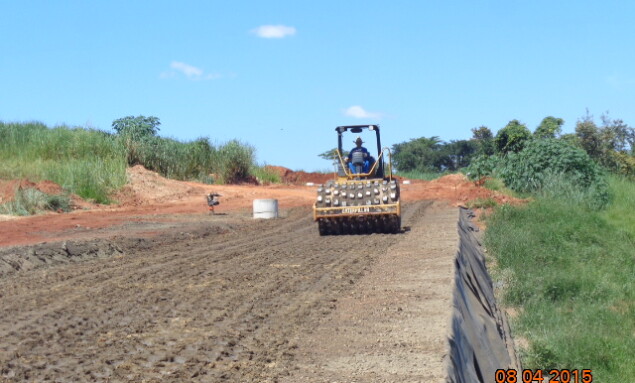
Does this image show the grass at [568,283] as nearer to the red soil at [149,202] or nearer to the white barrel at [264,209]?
the red soil at [149,202]

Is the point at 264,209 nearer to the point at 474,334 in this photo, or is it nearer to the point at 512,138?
the point at 474,334

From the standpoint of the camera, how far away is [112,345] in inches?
265

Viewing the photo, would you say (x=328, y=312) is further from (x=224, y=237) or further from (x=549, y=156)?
(x=549, y=156)

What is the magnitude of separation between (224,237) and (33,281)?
23.6ft

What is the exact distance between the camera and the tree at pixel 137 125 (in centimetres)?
3806

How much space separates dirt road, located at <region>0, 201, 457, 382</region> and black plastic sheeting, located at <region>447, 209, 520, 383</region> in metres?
0.17

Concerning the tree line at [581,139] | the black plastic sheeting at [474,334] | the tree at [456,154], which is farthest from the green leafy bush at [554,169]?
the tree at [456,154]

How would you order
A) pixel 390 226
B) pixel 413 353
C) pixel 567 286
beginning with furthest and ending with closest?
pixel 390 226
pixel 567 286
pixel 413 353

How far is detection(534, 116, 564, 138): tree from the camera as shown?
139ft

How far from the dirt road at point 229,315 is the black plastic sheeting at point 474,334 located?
0.17 metres

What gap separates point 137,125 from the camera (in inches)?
1563

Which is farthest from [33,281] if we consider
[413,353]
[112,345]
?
[413,353]

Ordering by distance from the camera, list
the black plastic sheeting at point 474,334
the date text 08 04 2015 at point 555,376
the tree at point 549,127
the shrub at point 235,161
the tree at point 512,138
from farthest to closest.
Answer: the tree at point 549,127
the shrub at point 235,161
the tree at point 512,138
the date text 08 04 2015 at point 555,376
the black plastic sheeting at point 474,334

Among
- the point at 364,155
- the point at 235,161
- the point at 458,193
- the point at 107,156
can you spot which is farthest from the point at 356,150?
the point at 235,161
